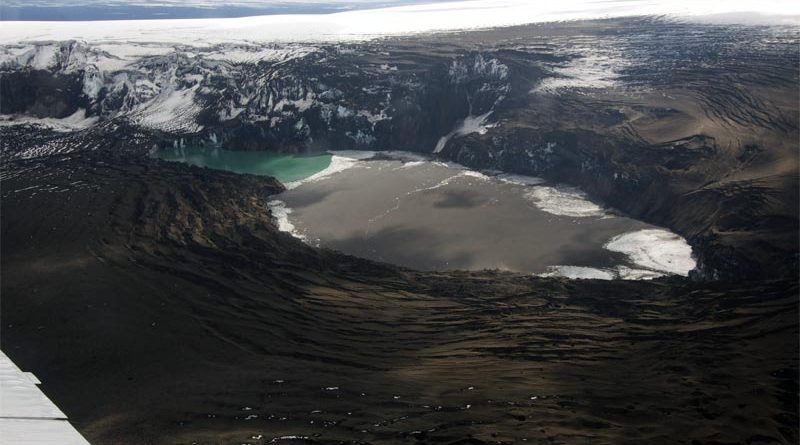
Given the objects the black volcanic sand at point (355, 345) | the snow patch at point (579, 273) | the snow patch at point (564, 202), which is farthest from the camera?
the snow patch at point (564, 202)

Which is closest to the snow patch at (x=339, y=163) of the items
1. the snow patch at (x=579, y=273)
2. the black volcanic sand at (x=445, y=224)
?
the black volcanic sand at (x=445, y=224)

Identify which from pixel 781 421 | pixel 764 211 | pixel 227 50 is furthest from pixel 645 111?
pixel 227 50

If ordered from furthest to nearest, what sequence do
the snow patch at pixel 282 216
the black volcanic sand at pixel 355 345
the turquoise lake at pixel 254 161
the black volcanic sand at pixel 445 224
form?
the turquoise lake at pixel 254 161, the snow patch at pixel 282 216, the black volcanic sand at pixel 445 224, the black volcanic sand at pixel 355 345

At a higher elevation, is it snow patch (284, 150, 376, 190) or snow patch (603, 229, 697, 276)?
snow patch (284, 150, 376, 190)

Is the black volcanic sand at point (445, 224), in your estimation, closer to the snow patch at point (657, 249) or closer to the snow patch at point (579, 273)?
the snow patch at point (579, 273)

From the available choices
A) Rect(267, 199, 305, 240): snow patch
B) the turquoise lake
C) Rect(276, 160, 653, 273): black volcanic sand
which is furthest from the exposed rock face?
Rect(267, 199, 305, 240): snow patch

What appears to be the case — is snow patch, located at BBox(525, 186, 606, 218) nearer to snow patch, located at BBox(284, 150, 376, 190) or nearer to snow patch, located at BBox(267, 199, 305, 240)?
snow patch, located at BBox(267, 199, 305, 240)
